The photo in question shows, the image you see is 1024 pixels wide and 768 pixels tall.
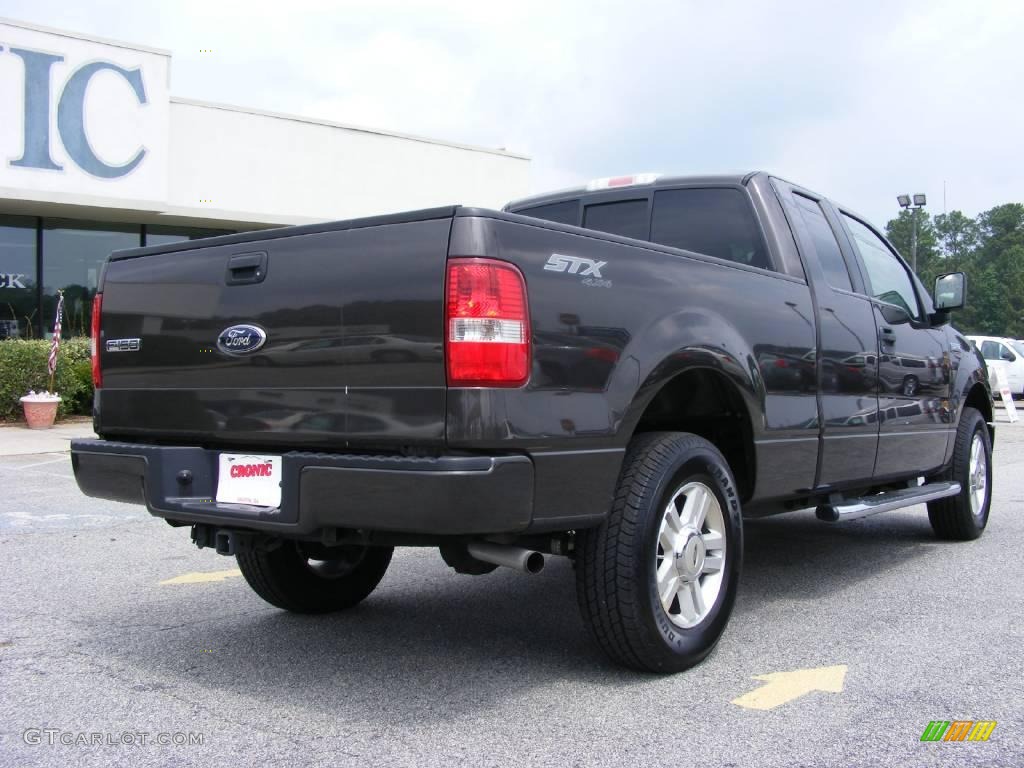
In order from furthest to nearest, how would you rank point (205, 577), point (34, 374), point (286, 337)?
point (34, 374) → point (205, 577) → point (286, 337)

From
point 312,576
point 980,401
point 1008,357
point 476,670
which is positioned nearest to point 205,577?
point 312,576

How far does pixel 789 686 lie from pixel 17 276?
664 inches

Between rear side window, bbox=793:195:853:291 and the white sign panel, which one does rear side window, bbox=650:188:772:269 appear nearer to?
rear side window, bbox=793:195:853:291

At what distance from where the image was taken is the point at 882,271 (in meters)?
5.42

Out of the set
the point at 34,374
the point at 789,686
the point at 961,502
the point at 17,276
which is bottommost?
the point at 789,686

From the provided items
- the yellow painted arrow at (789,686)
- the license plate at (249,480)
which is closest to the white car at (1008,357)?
the yellow painted arrow at (789,686)

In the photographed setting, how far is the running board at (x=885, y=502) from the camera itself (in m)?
4.47

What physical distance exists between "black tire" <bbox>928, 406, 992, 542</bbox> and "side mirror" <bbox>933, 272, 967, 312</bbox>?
2.59ft

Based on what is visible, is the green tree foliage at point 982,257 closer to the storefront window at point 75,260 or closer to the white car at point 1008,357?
the white car at point 1008,357

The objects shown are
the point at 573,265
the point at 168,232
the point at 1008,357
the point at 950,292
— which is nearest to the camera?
the point at 573,265

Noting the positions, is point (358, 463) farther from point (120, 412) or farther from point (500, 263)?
point (120, 412)

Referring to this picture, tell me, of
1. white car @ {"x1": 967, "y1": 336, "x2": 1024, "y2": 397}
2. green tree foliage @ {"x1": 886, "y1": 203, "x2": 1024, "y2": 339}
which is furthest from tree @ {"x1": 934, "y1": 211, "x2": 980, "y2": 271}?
white car @ {"x1": 967, "y1": 336, "x2": 1024, "y2": 397}

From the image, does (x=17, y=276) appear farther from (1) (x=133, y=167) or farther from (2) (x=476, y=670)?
(2) (x=476, y=670)

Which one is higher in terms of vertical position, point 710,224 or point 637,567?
point 710,224
